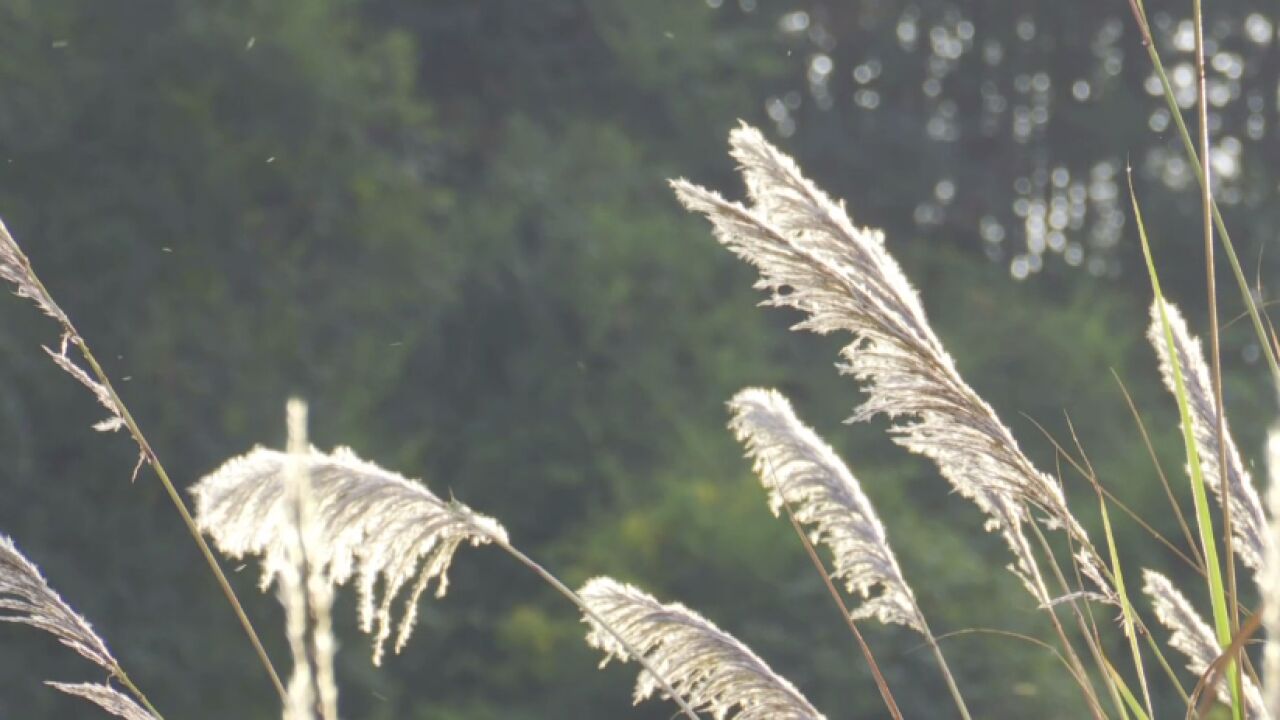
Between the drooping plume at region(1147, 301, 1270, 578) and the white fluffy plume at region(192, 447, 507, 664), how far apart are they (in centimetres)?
77

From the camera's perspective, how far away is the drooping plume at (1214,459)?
161 cm

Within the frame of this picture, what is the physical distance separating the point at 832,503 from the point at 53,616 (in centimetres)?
86

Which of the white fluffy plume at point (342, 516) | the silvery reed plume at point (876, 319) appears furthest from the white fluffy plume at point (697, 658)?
the silvery reed plume at point (876, 319)

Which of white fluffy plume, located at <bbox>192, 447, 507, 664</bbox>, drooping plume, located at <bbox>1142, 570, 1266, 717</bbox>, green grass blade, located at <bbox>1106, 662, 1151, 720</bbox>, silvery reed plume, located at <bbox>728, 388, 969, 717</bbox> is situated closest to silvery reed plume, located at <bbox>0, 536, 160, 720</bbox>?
white fluffy plume, located at <bbox>192, 447, 507, 664</bbox>

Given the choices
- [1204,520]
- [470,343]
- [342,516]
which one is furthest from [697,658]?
[470,343]

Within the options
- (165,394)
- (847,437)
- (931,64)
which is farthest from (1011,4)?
(165,394)

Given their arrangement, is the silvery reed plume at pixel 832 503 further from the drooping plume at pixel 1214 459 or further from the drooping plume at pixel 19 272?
the drooping plume at pixel 19 272

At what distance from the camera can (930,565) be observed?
8953mm

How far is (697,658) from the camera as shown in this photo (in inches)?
62.7

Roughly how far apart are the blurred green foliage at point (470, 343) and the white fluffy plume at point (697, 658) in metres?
6.06

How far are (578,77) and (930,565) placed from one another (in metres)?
6.45

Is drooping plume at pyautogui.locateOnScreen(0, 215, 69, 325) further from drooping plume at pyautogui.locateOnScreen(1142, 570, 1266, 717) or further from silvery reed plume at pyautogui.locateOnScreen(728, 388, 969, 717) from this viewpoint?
drooping plume at pyautogui.locateOnScreen(1142, 570, 1266, 717)

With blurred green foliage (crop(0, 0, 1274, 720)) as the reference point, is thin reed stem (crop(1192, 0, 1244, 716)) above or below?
below

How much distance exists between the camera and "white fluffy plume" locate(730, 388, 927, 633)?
68.8 inches
